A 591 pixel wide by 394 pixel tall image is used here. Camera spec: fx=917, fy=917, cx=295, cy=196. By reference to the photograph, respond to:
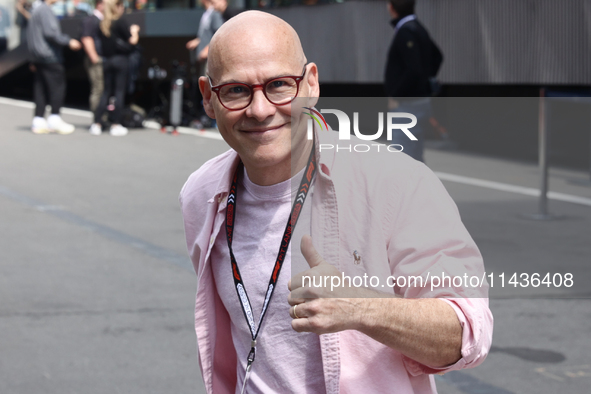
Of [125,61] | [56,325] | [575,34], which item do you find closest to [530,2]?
[575,34]

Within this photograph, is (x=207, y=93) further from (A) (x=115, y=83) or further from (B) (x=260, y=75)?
(A) (x=115, y=83)

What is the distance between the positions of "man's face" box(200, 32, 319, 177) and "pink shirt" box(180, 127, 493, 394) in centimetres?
16

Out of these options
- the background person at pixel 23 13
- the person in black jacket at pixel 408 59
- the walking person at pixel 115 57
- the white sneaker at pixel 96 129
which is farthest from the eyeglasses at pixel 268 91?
the background person at pixel 23 13

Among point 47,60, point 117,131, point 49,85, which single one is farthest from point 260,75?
point 49,85

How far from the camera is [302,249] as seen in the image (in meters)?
1.67

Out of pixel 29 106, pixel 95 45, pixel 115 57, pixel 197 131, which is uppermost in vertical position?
pixel 95 45

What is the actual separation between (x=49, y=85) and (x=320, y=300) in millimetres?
14637

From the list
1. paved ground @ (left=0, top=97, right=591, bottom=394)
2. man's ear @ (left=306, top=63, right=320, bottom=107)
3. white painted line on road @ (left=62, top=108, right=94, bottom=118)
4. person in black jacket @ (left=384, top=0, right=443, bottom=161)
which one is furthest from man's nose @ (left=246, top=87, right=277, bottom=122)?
white painted line on road @ (left=62, top=108, right=94, bottom=118)

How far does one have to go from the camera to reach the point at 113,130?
15.6 m

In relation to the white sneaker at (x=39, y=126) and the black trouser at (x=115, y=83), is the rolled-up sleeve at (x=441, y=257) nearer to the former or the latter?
the black trouser at (x=115, y=83)

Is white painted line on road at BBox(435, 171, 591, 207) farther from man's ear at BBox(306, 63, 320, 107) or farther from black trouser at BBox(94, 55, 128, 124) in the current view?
black trouser at BBox(94, 55, 128, 124)

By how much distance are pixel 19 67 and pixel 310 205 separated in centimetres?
2629

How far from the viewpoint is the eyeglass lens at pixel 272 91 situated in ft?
6.31

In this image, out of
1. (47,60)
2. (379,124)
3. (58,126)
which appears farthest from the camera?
(58,126)
